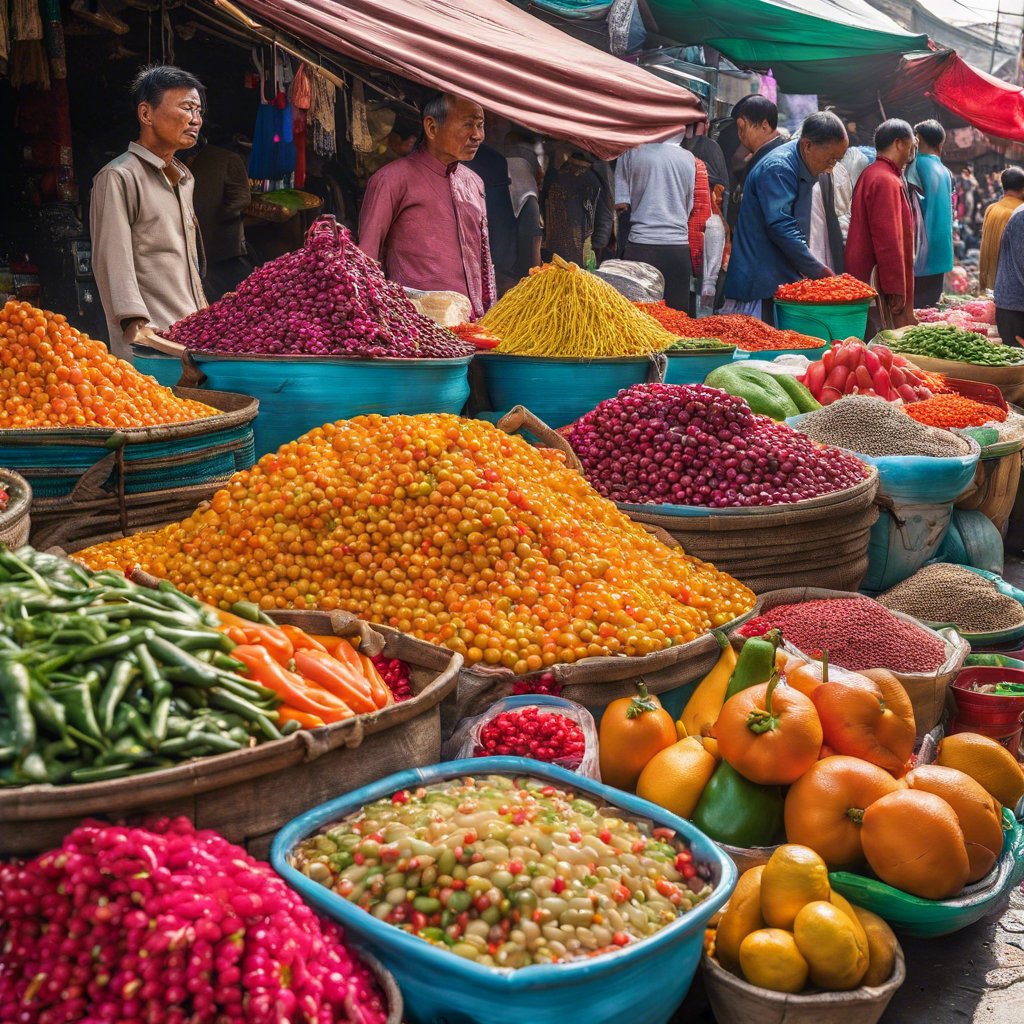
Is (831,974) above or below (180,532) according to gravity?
below

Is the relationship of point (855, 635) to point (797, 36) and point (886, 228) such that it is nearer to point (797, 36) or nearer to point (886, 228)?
point (886, 228)

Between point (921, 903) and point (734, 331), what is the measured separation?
14.5 feet

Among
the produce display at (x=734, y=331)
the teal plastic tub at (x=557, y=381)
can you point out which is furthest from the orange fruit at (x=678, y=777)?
the produce display at (x=734, y=331)

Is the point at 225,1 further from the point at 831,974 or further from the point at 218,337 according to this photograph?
the point at 831,974

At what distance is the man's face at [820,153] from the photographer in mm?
6953

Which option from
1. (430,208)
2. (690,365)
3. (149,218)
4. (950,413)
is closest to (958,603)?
(950,413)

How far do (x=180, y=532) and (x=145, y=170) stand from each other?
2.06 metres

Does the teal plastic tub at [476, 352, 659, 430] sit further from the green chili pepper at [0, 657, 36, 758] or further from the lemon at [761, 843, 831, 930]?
the green chili pepper at [0, 657, 36, 758]

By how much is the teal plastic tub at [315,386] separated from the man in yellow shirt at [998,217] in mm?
7731

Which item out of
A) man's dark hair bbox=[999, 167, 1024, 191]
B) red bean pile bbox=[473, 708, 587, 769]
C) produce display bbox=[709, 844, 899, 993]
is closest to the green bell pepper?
produce display bbox=[709, 844, 899, 993]

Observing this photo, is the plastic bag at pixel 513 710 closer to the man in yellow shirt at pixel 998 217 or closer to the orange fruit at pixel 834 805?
the orange fruit at pixel 834 805

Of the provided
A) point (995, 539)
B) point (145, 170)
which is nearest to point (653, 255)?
point (995, 539)

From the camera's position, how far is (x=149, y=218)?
4.17 metres

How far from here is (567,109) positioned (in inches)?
229
